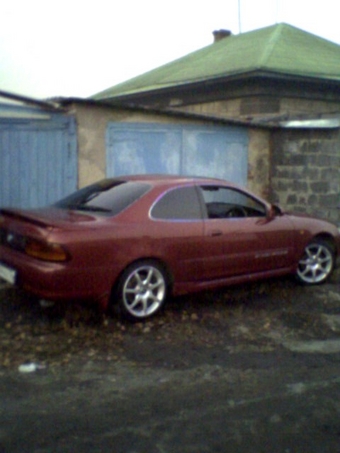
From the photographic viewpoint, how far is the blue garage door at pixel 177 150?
955 centimetres

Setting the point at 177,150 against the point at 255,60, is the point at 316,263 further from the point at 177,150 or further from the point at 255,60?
the point at 255,60


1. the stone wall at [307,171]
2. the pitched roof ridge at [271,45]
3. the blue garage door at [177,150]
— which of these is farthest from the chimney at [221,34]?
the blue garage door at [177,150]

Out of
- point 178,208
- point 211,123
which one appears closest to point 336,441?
point 178,208

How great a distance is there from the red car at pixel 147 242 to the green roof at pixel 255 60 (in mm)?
7666

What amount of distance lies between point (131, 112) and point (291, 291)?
4158mm

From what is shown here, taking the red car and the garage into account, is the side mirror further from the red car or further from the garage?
the garage

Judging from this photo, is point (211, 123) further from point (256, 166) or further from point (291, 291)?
point (291, 291)

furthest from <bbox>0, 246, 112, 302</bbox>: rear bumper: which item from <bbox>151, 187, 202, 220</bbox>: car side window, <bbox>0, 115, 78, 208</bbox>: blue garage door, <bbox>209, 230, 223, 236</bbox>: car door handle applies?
<bbox>0, 115, 78, 208</bbox>: blue garage door

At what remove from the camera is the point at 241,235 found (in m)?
6.78

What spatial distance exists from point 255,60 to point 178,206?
382 inches

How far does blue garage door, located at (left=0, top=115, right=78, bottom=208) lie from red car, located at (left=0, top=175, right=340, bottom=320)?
2318 millimetres

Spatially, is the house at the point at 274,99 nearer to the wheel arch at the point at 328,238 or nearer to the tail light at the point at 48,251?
the wheel arch at the point at 328,238

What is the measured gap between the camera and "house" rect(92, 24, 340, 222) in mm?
11148

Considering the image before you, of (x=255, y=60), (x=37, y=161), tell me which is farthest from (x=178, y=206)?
(x=255, y=60)
